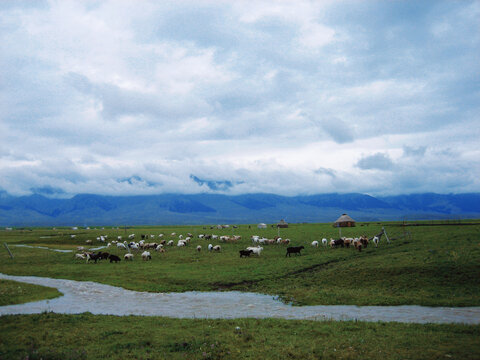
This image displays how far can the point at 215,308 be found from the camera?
2280 cm

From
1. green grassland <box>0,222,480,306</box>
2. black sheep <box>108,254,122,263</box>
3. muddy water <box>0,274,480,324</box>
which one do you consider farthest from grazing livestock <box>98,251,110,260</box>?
muddy water <box>0,274,480,324</box>

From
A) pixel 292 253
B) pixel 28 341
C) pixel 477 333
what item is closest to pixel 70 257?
pixel 292 253

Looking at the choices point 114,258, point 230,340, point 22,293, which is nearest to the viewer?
point 230,340

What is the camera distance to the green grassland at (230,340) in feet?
44.5

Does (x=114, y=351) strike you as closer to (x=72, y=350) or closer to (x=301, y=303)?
(x=72, y=350)

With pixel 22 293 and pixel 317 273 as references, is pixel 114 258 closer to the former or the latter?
pixel 22 293

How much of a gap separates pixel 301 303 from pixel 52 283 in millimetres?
25935

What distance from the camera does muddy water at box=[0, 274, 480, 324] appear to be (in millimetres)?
19250

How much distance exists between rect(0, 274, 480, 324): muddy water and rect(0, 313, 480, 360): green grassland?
231 centimetres

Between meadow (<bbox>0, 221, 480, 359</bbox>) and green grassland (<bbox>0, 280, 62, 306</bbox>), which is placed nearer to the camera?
meadow (<bbox>0, 221, 480, 359</bbox>)

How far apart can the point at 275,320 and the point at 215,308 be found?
18.9ft

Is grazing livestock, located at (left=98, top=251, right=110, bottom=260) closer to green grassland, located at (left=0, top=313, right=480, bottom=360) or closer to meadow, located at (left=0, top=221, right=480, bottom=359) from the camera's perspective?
meadow, located at (left=0, top=221, right=480, bottom=359)

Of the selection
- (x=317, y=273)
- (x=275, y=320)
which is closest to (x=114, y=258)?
(x=317, y=273)

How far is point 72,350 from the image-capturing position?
14375mm
